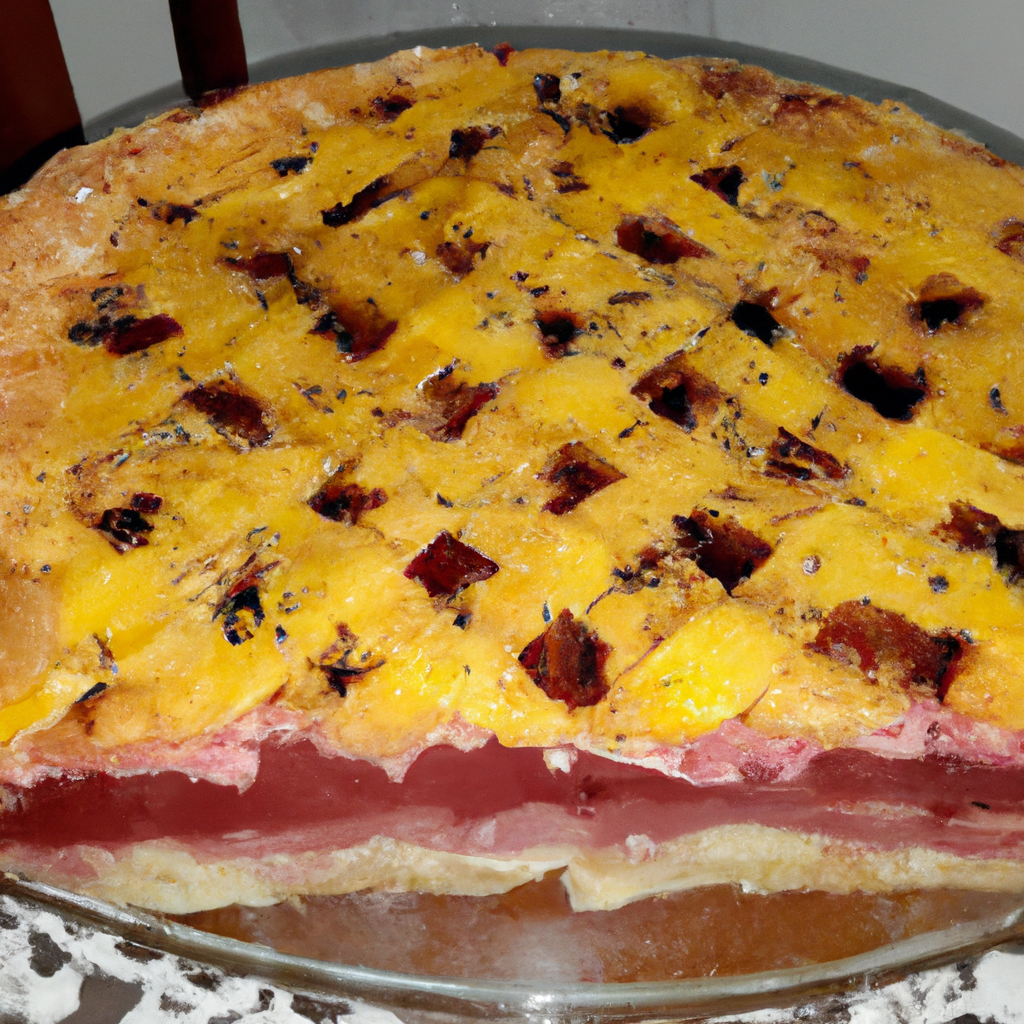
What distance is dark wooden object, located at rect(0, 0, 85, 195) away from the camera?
0.52m

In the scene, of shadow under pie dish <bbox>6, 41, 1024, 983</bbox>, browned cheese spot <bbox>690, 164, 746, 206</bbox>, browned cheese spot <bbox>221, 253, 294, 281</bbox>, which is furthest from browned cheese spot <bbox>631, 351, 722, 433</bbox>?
browned cheese spot <bbox>221, 253, 294, 281</bbox>

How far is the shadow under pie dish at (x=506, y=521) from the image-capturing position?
46 centimetres

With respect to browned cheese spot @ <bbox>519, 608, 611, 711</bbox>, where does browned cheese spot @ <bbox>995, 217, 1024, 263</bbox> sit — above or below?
above

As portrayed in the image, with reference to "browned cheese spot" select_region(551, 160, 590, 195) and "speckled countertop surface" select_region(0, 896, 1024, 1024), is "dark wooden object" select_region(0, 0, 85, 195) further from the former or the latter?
"speckled countertop surface" select_region(0, 896, 1024, 1024)

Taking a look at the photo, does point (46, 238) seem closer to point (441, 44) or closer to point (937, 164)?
point (441, 44)

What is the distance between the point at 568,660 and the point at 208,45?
45 cm

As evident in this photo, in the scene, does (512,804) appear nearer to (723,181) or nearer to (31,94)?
(723,181)

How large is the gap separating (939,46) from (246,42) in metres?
0.46

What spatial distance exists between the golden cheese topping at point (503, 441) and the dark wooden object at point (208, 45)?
58 millimetres

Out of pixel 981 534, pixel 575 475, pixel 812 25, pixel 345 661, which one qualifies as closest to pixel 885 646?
pixel 981 534

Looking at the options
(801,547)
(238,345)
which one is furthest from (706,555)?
(238,345)

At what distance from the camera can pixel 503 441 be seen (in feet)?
1.54

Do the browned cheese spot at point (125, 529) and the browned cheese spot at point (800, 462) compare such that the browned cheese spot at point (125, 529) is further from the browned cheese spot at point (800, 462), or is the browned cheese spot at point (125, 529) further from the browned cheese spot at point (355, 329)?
the browned cheese spot at point (800, 462)

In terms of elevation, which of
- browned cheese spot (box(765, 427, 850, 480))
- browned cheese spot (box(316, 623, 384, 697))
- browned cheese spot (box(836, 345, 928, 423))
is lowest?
browned cheese spot (box(316, 623, 384, 697))
